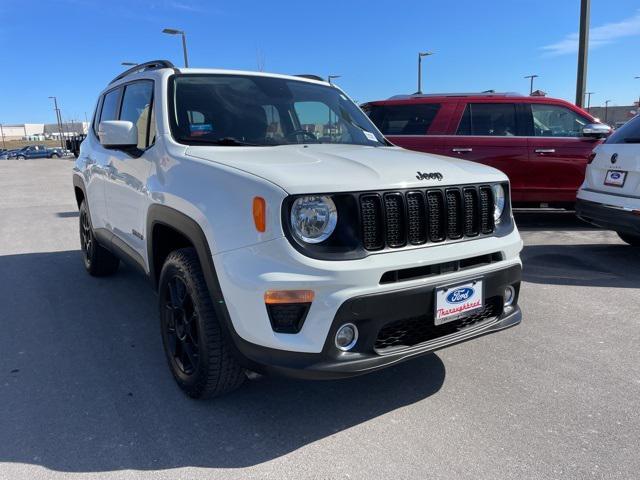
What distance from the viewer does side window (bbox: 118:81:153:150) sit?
3518mm

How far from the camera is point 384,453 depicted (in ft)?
7.95

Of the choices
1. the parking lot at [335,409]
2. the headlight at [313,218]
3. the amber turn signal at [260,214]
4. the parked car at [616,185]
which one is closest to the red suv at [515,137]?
the parked car at [616,185]

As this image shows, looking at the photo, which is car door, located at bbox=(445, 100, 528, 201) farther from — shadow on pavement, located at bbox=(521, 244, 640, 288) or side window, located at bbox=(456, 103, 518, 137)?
shadow on pavement, located at bbox=(521, 244, 640, 288)

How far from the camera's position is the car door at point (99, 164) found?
4414 millimetres

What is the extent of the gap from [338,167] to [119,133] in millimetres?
1566

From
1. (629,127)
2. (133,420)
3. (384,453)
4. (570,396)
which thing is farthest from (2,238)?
(629,127)

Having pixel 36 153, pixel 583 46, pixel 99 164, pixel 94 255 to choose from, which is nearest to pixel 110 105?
pixel 99 164

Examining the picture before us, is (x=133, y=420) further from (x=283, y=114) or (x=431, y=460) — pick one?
(x=283, y=114)

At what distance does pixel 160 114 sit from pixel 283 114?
86 centimetres

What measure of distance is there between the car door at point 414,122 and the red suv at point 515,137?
0.05 feet

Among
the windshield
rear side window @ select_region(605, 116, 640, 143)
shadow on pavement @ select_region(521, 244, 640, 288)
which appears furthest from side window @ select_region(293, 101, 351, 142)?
rear side window @ select_region(605, 116, 640, 143)

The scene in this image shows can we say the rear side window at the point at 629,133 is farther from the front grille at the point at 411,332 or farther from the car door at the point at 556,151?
the front grille at the point at 411,332

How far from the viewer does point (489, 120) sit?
780 centimetres

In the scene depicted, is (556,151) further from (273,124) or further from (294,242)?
(294,242)
